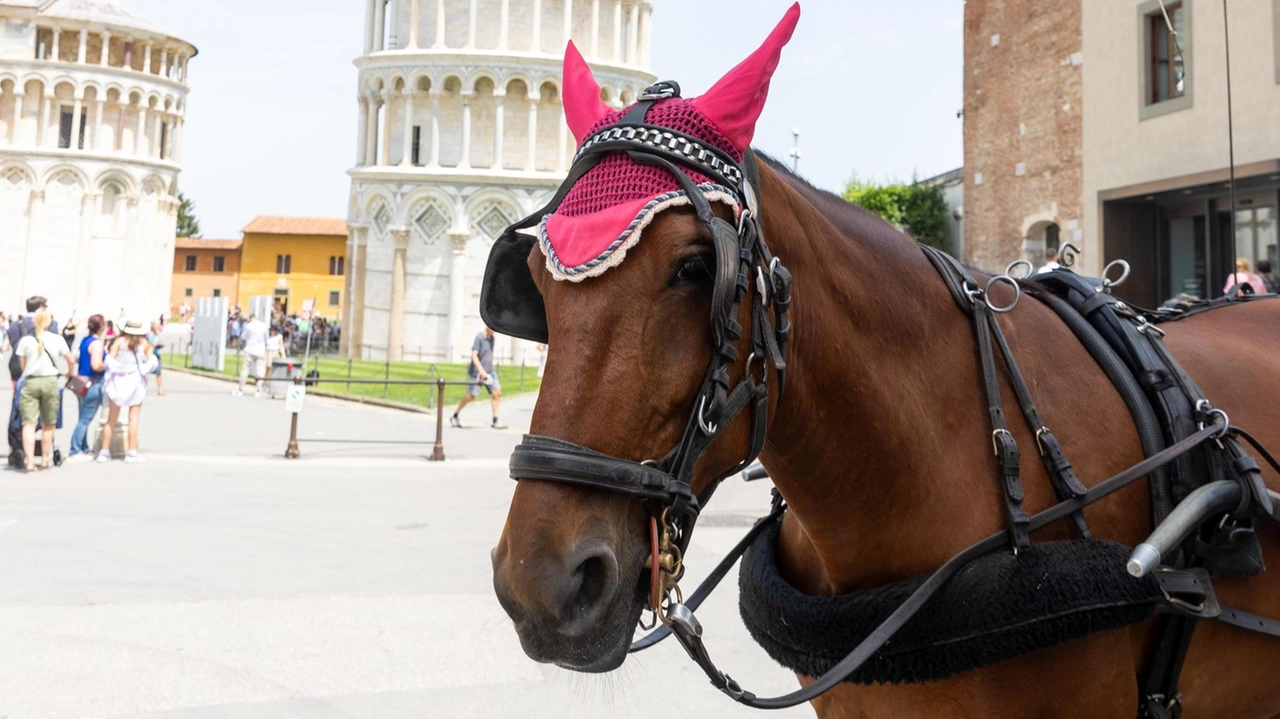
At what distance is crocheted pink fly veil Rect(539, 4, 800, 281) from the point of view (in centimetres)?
198

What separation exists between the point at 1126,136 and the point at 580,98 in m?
19.5

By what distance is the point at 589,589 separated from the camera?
6.13 ft

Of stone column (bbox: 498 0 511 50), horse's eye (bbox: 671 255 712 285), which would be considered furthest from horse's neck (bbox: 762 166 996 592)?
stone column (bbox: 498 0 511 50)

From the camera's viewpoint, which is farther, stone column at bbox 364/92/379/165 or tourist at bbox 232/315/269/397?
stone column at bbox 364/92/379/165

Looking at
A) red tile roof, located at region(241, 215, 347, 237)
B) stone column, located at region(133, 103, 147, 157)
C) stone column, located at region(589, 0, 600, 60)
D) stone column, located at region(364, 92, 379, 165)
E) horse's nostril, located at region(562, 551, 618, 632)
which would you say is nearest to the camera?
horse's nostril, located at region(562, 551, 618, 632)

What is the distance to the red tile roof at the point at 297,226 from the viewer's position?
94188mm

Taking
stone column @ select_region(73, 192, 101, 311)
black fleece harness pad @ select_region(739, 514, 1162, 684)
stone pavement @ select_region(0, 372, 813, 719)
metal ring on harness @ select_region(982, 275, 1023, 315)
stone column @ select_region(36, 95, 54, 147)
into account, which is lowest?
stone pavement @ select_region(0, 372, 813, 719)

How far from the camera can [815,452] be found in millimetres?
2354

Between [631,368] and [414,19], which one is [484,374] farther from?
[414,19]

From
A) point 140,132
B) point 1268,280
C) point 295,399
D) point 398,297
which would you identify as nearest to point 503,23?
point 398,297

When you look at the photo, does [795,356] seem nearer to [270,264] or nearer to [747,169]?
[747,169]

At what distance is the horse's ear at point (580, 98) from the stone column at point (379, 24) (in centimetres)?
5547

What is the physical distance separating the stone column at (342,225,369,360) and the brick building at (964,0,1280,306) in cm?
3672

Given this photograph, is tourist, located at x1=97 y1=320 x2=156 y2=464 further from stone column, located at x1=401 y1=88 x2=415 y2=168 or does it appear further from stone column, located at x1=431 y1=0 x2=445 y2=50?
stone column, located at x1=431 y1=0 x2=445 y2=50
